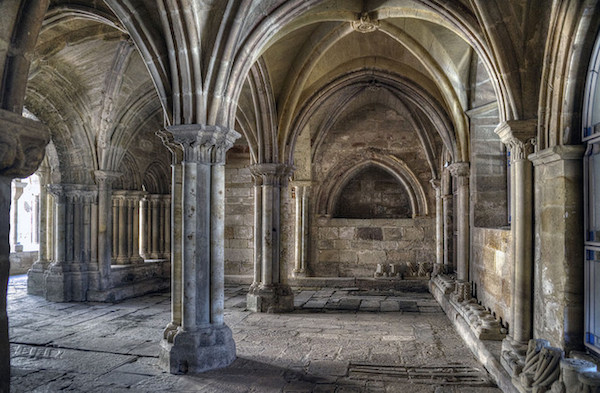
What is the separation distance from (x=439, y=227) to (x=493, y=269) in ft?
17.2

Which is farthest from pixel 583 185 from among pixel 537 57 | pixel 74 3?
pixel 74 3

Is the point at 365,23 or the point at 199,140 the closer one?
the point at 199,140

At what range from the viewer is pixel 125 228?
11.8 m

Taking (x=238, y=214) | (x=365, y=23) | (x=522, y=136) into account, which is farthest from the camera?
(x=238, y=214)

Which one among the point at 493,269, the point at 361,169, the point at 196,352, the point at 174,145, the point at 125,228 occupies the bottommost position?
the point at 196,352

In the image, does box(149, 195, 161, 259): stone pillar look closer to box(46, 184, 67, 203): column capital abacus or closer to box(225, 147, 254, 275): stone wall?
box(225, 147, 254, 275): stone wall

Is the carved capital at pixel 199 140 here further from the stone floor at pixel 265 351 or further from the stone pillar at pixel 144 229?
the stone pillar at pixel 144 229

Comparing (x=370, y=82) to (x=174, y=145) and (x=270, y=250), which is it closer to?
(x=270, y=250)

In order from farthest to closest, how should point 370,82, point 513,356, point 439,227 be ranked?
point 439,227
point 370,82
point 513,356

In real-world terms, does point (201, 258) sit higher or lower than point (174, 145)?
lower

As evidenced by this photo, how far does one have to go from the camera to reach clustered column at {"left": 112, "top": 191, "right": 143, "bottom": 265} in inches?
456

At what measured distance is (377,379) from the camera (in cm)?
476

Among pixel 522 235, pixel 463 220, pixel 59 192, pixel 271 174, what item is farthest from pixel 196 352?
pixel 59 192

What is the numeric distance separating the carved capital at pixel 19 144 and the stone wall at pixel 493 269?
15.5 ft
